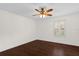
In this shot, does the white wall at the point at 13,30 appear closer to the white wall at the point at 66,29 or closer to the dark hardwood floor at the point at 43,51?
the dark hardwood floor at the point at 43,51

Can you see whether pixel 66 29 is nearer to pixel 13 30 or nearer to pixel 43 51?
pixel 43 51

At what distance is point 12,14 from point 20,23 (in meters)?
0.59

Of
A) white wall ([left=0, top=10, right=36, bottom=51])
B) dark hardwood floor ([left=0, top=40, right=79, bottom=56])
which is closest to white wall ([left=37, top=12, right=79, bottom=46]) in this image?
dark hardwood floor ([left=0, top=40, right=79, bottom=56])

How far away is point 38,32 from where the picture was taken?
4.86 metres

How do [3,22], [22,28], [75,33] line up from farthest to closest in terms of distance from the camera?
[22,28]
[75,33]
[3,22]

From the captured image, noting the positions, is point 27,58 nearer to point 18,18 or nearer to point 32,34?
point 18,18

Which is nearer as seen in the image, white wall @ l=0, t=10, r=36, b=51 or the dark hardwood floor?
the dark hardwood floor

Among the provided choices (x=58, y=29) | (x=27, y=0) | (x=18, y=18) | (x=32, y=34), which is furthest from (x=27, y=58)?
(x=32, y=34)

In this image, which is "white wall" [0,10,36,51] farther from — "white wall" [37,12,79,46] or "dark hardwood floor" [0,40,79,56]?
"white wall" [37,12,79,46]

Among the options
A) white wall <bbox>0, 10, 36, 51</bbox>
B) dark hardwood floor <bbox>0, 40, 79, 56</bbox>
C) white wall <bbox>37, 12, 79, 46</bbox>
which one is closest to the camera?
dark hardwood floor <bbox>0, 40, 79, 56</bbox>

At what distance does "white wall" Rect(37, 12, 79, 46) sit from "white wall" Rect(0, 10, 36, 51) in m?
0.92

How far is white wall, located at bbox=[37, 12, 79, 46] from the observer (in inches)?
127

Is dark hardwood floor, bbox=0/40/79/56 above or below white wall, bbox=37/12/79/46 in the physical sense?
below

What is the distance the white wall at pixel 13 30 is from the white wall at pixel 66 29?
918 mm
